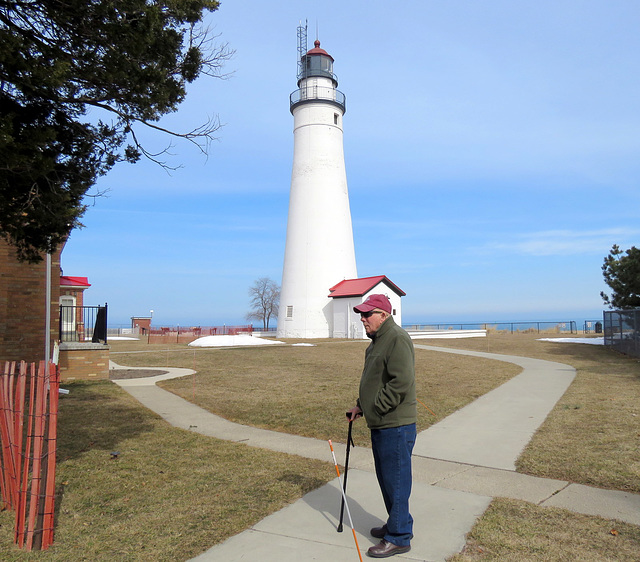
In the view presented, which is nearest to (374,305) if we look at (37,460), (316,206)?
(37,460)

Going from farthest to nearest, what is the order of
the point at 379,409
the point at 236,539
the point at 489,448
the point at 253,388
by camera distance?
the point at 253,388, the point at 489,448, the point at 236,539, the point at 379,409

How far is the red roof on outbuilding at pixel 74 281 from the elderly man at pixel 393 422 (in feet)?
107

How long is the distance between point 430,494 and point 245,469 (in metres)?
2.12

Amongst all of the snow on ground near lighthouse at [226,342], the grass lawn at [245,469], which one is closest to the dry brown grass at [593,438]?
the grass lawn at [245,469]

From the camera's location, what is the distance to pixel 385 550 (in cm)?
381

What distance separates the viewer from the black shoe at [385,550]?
381cm

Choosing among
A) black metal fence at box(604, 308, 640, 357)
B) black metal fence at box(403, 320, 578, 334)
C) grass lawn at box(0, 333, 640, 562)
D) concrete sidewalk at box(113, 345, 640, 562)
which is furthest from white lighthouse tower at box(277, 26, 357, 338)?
concrete sidewalk at box(113, 345, 640, 562)

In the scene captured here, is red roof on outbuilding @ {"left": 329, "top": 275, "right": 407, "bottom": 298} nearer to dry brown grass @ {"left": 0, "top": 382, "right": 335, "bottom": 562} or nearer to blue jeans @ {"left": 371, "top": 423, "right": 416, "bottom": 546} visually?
dry brown grass @ {"left": 0, "top": 382, "right": 335, "bottom": 562}

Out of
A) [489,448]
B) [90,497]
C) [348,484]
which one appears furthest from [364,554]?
[489,448]

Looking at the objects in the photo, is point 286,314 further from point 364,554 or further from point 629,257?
point 364,554

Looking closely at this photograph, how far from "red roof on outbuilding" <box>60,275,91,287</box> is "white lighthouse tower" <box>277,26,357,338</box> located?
44.0 ft

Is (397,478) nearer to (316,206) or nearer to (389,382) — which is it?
(389,382)

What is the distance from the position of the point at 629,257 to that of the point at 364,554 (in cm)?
2152

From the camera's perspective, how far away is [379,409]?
385cm
